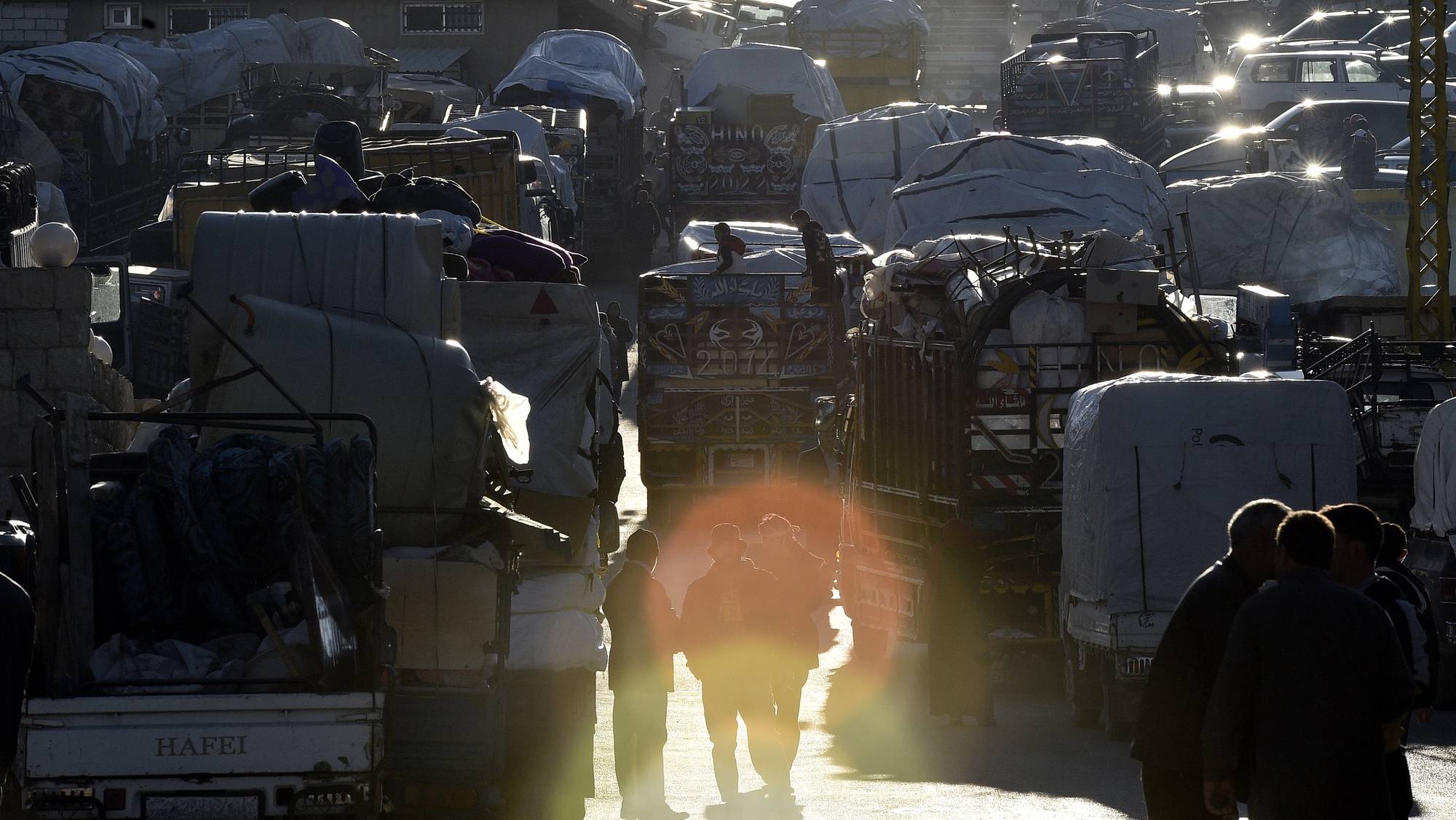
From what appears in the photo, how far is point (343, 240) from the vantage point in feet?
32.3

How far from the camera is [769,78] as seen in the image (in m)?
41.1

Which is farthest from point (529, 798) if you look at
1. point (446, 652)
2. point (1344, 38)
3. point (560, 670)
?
point (1344, 38)

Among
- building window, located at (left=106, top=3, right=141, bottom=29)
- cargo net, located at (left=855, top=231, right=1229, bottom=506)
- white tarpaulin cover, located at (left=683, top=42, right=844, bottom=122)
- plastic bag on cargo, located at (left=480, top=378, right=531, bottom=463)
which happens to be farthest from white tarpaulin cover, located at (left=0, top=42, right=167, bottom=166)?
plastic bag on cargo, located at (left=480, top=378, right=531, bottom=463)

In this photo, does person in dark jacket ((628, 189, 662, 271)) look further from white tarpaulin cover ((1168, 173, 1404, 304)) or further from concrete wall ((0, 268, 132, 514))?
concrete wall ((0, 268, 132, 514))

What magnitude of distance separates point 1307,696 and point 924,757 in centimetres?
583

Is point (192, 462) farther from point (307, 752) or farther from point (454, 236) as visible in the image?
point (454, 236)

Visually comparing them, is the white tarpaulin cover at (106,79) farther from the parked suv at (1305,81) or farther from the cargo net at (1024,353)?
the cargo net at (1024,353)

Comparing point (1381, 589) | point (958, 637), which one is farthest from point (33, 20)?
point (1381, 589)

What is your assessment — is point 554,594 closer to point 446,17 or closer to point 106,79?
point 106,79

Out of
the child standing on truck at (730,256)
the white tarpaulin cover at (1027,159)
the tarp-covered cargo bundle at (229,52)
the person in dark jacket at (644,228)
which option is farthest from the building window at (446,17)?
the child standing on truck at (730,256)

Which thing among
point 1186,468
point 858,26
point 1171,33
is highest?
point 1171,33

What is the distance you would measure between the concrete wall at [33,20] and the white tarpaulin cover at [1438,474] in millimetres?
48923

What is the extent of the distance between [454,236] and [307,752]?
602 cm

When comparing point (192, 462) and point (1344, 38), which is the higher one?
point (1344, 38)
